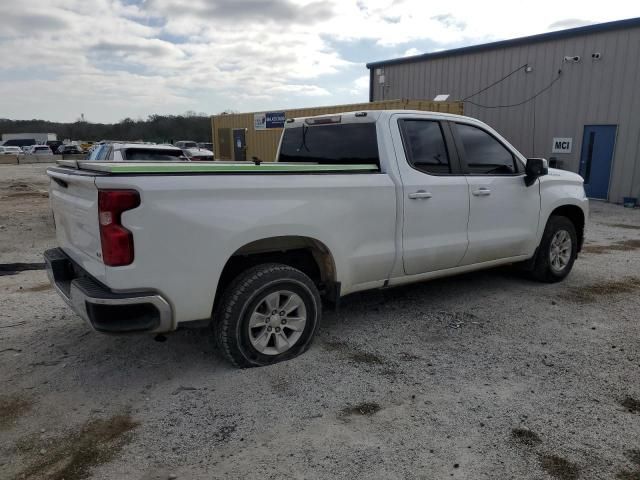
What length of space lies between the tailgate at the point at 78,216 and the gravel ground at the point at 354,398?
90 centimetres

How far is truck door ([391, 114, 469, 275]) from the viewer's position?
14.0 ft

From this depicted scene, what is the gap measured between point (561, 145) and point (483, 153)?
1266 centimetres

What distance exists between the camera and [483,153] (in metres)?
4.96

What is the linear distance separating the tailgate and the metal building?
49.3 ft

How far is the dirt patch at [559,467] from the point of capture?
2.50 m

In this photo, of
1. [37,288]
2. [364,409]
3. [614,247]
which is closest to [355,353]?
[364,409]

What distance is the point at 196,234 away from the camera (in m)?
3.14

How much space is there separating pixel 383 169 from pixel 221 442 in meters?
2.48

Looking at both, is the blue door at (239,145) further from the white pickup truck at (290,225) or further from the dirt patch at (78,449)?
the dirt patch at (78,449)

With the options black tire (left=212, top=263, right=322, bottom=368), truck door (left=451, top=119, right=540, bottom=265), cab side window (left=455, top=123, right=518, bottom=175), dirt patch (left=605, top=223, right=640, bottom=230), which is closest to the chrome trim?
black tire (left=212, top=263, right=322, bottom=368)

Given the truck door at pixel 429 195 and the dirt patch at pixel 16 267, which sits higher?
the truck door at pixel 429 195

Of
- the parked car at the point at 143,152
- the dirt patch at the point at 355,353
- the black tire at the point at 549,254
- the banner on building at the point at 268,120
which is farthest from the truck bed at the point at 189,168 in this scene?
the banner on building at the point at 268,120

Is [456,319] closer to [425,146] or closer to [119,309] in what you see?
[425,146]

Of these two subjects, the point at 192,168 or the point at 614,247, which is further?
the point at 614,247
